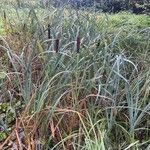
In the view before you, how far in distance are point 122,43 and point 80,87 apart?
1335mm

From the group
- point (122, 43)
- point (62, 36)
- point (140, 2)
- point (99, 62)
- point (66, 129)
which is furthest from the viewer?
point (140, 2)

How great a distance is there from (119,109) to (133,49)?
1.18 metres

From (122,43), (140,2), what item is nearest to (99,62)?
(122,43)

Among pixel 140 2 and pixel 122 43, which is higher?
pixel 122 43

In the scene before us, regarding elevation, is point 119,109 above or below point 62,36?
below

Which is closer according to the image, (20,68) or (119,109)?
(119,109)

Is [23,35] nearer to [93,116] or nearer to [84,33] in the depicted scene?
[84,33]

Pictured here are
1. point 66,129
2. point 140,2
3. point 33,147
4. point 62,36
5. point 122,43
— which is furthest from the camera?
point 140,2

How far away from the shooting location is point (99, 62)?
11.9ft

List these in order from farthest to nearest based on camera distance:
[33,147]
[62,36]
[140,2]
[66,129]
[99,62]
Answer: [140,2] < [62,36] < [99,62] < [66,129] < [33,147]

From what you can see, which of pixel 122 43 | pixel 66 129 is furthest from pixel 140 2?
pixel 66 129

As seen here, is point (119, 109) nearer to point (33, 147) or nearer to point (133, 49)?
point (33, 147)

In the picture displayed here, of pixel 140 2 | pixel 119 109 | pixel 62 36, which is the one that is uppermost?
pixel 62 36

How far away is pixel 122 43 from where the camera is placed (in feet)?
14.3
